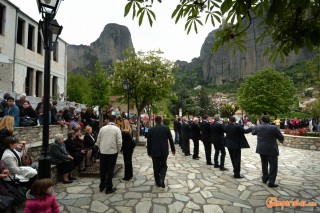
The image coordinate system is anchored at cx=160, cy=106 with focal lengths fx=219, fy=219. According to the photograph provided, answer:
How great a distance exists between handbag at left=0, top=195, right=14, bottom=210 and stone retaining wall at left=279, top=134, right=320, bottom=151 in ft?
50.0

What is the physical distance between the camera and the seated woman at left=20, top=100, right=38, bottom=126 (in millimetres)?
8520

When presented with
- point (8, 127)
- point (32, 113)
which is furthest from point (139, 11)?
point (32, 113)

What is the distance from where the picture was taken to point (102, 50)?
93.0 m

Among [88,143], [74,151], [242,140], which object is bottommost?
[74,151]

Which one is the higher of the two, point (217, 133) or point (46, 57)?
point (46, 57)

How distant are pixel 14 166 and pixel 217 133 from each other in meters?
6.33

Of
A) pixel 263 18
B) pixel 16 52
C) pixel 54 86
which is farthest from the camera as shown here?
pixel 54 86

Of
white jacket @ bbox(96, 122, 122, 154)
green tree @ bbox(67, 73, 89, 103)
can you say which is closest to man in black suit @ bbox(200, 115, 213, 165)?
white jacket @ bbox(96, 122, 122, 154)

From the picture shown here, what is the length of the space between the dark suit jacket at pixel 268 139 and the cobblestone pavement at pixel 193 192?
1014 millimetres

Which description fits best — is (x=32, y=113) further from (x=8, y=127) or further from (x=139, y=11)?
(x=139, y=11)

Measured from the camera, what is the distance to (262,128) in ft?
20.9

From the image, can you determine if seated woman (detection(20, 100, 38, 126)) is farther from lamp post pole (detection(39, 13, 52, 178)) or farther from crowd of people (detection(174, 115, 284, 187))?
crowd of people (detection(174, 115, 284, 187))

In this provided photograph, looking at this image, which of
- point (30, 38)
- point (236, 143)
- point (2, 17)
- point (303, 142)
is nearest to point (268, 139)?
point (236, 143)

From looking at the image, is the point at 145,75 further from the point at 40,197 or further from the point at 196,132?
the point at 40,197
